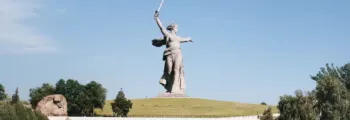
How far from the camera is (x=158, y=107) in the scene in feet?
174

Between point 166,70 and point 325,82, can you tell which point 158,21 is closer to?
point 166,70

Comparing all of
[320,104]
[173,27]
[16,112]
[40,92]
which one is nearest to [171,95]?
[173,27]

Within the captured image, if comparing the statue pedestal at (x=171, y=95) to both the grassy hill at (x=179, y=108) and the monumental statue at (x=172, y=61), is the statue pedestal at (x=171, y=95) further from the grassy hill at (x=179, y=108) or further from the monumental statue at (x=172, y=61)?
the grassy hill at (x=179, y=108)

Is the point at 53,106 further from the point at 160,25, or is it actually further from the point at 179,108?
the point at 160,25

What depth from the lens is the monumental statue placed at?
44.2 m

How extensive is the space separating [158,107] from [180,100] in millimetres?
6791

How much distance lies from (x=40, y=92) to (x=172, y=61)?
3895 cm

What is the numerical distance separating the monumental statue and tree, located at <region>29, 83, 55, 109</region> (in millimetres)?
34819

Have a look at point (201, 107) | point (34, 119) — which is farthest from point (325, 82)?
point (201, 107)

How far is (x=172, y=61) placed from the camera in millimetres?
44469

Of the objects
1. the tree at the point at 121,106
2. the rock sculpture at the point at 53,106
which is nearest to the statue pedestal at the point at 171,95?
the rock sculpture at the point at 53,106

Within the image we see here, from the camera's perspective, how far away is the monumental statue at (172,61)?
145 feet

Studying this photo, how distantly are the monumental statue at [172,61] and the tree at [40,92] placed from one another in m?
34.8

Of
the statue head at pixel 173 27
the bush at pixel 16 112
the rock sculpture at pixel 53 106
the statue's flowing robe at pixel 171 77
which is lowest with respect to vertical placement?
the bush at pixel 16 112
